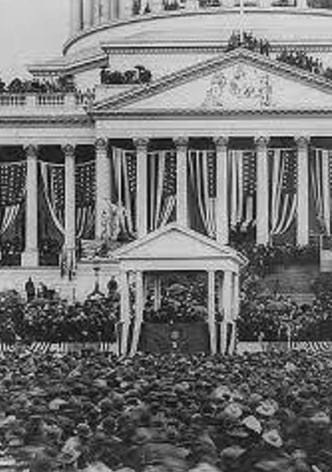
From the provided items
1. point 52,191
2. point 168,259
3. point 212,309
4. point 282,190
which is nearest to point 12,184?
point 52,191

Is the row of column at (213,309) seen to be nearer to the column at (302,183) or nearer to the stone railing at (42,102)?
the column at (302,183)

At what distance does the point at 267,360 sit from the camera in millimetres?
41906

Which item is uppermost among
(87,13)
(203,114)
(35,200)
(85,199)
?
(87,13)

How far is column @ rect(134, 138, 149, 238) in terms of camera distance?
95500 mm

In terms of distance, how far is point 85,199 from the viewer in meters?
99.1

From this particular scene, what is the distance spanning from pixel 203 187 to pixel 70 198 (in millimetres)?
8400

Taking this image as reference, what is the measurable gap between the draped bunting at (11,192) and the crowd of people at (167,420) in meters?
63.5

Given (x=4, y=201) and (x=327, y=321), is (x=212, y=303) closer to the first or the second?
(x=327, y=321)

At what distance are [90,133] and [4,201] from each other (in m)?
6.79

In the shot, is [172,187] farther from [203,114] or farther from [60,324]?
[60,324]

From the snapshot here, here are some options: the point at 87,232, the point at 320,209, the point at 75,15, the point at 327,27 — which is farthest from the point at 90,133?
the point at 75,15

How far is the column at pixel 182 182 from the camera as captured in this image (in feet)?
316

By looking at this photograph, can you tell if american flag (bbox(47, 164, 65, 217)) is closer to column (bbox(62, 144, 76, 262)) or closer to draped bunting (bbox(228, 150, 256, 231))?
column (bbox(62, 144, 76, 262))

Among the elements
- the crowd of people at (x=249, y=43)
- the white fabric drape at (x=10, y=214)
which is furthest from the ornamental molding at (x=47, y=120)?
the crowd of people at (x=249, y=43)
